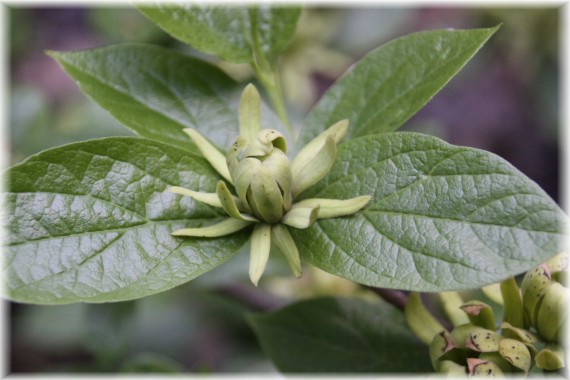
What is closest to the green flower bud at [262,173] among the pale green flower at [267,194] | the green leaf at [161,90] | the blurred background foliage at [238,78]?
the pale green flower at [267,194]

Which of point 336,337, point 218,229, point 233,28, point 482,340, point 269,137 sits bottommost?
point 336,337

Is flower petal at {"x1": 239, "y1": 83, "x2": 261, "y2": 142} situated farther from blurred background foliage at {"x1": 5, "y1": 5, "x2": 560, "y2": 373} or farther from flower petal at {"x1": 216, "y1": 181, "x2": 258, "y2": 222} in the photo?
blurred background foliage at {"x1": 5, "y1": 5, "x2": 560, "y2": 373}

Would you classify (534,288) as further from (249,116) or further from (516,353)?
(249,116)

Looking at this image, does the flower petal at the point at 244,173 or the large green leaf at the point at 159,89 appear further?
the large green leaf at the point at 159,89

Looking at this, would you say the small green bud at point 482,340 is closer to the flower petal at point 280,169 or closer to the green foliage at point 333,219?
the green foliage at point 333,219

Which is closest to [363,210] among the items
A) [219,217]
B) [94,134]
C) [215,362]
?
[219,217]

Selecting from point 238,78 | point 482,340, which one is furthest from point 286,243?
point 238,78

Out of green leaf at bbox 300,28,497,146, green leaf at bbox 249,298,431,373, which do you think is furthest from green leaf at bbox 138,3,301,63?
green leaf at bbox 249,298,431,373
